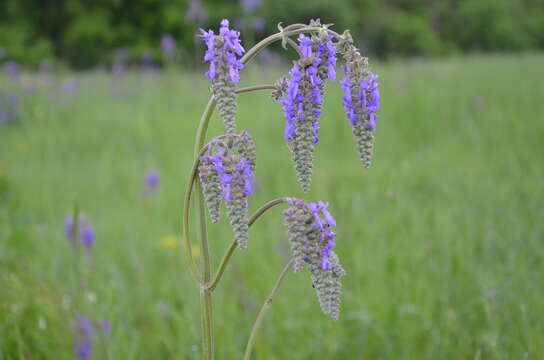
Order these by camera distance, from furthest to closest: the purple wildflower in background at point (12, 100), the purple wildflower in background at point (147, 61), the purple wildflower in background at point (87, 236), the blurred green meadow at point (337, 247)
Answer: the purple wildflower in background at point (147, 61)
the purple wildflower in background at point (12, 100)
the purple wildflower in background at point (87, 236)
the blurred green meadow at point (337, 247)

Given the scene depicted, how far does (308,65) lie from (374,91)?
19 cm

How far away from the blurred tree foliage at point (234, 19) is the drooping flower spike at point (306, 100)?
1830 centimetres

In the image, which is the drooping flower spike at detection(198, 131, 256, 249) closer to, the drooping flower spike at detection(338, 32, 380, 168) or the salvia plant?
the salvia plant

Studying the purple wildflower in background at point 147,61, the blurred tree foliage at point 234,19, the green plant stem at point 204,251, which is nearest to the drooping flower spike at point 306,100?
the green plant stem at point 204,251

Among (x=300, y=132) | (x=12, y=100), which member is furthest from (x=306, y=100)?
(x=12, y=100)

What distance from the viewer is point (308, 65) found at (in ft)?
3.70

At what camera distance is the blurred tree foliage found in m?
25.9

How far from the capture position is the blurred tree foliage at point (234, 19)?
2589 centimetres

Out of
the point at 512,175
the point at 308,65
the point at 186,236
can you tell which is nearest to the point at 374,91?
the point at 308,65

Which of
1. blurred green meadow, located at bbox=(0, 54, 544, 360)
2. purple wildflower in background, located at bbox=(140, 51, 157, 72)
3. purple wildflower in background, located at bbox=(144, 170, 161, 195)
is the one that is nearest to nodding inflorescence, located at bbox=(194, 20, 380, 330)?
blurred green meadow, located at bbox=(0, 54, 544, 360)

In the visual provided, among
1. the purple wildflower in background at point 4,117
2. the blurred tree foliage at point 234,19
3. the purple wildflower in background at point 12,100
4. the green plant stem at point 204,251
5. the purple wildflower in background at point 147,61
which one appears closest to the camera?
the green plant stem at point 204,251

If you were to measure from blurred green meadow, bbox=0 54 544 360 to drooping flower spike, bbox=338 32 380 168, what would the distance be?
3.70 ft

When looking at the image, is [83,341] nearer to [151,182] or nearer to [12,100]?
[151,182]

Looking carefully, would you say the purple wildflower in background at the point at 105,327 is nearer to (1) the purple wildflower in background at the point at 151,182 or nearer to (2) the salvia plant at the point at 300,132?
(2) the salvia plant at the point at 300,132
